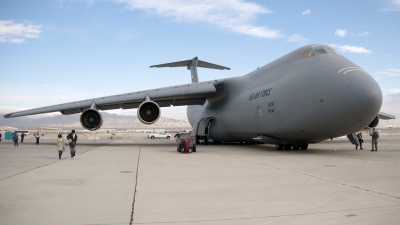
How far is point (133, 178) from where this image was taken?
7.37 metres

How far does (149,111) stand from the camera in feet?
60.2

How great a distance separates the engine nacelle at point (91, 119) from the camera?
63.9 ft

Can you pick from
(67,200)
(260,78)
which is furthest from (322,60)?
(67,200)

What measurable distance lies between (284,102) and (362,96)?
2952 millimetres

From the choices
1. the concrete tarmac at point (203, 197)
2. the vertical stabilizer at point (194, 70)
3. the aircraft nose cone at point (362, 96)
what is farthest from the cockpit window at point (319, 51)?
the vertical stabilizer at point (194, 70)

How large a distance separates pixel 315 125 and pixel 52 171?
846 centimetres

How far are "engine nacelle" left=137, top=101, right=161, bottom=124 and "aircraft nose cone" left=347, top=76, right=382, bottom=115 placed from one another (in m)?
9.81

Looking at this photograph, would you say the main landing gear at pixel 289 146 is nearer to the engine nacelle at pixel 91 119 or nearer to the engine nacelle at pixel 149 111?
the engine nacelle at pixel 149 111

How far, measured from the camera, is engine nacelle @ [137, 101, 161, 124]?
59.4 ft

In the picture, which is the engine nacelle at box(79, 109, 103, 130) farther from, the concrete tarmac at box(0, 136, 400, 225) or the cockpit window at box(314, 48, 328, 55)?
the cockpit window at box(314, 48, 328, 55)

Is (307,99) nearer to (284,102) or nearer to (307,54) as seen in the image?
(284,102)

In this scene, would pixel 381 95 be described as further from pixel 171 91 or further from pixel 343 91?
pixel 171 91

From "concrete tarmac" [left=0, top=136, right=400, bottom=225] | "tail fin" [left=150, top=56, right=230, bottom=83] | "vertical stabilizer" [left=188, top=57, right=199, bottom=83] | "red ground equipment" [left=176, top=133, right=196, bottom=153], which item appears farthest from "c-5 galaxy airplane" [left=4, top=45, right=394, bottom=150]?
"tail fin" [left=150, top=56, right=230, bottom=83]

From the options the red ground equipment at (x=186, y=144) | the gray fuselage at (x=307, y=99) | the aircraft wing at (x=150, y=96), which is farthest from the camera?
the aircraft wing at (x=150, y=96)
